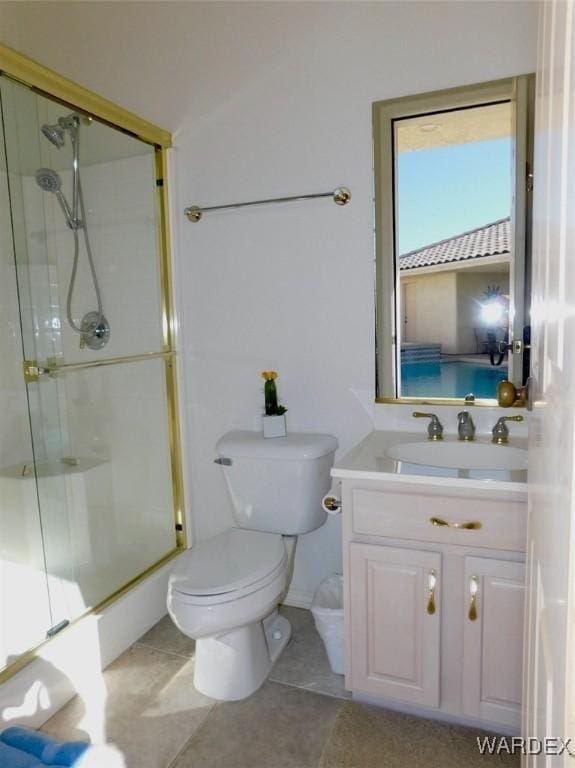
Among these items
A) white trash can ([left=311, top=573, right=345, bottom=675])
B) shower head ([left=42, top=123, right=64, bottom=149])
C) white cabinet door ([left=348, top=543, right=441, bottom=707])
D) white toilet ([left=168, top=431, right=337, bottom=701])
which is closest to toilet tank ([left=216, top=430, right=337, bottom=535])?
white toilet ([left=168, top=431, right=337, bottom=701])

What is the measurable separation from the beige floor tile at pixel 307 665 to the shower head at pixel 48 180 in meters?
2.01

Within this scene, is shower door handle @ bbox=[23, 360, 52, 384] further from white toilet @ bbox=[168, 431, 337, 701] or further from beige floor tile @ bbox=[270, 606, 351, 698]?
beige floor tile @ bbox=[270, 606, 351, 698]

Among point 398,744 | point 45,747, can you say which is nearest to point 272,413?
point 398,744

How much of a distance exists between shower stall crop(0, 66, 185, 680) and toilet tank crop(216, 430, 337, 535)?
0.52 meters

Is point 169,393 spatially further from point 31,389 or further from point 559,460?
point 559,460

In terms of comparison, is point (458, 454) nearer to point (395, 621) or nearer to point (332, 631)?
point (395, 621)

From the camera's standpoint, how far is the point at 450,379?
6.48 ft

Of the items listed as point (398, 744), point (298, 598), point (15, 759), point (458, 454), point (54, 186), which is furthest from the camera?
point (298, 598)

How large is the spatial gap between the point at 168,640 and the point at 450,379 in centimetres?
152

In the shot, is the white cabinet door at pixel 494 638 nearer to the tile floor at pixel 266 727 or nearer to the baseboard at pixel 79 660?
the tile floor at pixel 266 727

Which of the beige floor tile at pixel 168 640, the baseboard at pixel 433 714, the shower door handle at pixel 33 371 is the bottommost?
the beige floor tile at pixel 168 640

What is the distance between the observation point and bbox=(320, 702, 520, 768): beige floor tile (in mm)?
1499

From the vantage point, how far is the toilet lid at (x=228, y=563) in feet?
5.44

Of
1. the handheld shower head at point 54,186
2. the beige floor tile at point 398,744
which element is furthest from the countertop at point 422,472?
the handheld shower head at point 54,186
